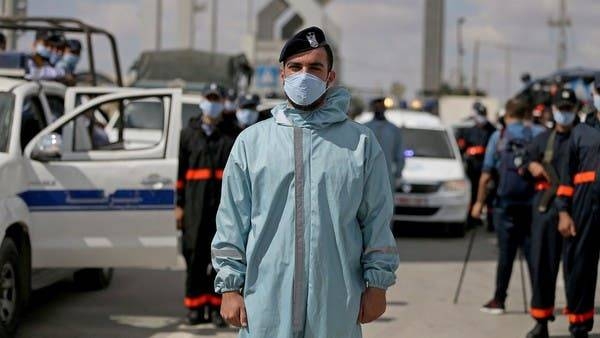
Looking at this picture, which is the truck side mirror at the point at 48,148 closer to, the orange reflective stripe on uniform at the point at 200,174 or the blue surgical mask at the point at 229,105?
the orange reflective stripe on uniform at the point at 200,174

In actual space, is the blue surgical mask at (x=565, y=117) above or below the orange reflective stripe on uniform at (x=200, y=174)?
above

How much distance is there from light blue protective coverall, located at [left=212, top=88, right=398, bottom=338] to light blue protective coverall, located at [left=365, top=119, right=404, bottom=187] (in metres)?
8.95

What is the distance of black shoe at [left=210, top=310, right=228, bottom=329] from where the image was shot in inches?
372

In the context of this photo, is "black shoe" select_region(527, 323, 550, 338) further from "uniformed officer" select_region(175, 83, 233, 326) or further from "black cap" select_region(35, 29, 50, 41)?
"black cap" select_region(35, 29, 50, 41)

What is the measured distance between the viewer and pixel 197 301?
941 cm

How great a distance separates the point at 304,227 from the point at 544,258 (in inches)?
189

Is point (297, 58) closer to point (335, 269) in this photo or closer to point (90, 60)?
point (335, 269)

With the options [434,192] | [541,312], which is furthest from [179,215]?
[434,192]

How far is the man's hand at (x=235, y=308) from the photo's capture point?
4.45m

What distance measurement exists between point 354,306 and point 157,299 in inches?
266

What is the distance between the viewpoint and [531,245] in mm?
9148

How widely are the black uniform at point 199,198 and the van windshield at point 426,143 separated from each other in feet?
29.2

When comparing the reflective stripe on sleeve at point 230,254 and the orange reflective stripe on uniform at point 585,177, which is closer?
the reflective stripe on sleeve at point 230,254

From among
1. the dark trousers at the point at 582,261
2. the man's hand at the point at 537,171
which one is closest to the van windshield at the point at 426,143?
the man's hand at the point at 537,171
